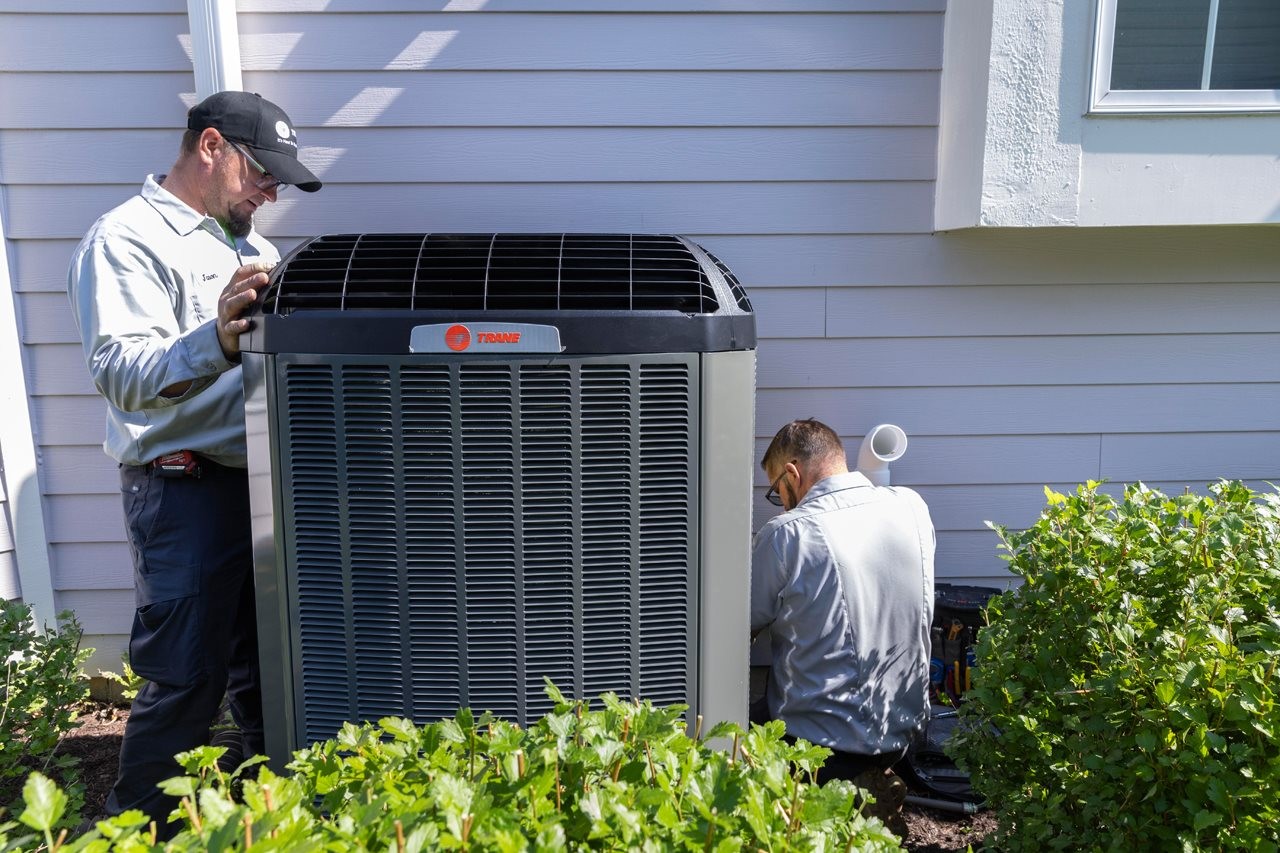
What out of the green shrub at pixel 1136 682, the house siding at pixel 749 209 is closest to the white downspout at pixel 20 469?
the house siding at pixel 749 209

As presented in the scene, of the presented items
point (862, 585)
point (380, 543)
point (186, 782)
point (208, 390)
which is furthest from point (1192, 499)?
point (208, 390)

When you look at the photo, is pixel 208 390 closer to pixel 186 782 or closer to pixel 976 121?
pixel 186 782

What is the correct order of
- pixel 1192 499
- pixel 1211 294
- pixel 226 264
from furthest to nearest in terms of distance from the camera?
pixel 1211 294, pixel 226 264, pixel 1192 499

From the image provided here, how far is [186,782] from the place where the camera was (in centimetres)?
110

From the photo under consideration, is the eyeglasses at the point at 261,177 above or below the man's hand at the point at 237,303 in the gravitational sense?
above

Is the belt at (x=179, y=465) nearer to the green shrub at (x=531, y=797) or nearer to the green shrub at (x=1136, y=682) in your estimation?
the green shrub at (x=531, y=797)

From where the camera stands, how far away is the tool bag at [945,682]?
288cm

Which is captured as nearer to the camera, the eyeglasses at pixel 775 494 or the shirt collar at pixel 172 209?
the shirt collar at pixel 172 209

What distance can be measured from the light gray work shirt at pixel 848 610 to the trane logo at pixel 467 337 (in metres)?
1.00

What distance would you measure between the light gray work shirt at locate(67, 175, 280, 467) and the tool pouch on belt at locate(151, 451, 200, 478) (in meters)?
0.02

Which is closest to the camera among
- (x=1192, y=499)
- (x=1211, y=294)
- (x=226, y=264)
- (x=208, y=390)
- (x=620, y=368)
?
(x=620, y=368)

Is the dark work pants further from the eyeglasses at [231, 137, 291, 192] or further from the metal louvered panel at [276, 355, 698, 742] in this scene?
the eyeglasses at [231, 137, 291, 192]

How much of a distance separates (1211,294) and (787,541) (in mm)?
1987

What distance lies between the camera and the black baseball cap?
2.41 meters
